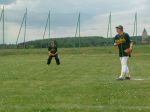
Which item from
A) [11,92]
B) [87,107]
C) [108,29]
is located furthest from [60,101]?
[108,29]

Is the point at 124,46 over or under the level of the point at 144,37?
under

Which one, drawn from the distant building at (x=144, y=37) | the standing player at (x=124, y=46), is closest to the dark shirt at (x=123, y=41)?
the standing player at (x=124, y=46)

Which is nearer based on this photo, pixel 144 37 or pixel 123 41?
pixel 123 41

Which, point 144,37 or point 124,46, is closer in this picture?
point 124,46

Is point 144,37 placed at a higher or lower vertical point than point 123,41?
higher

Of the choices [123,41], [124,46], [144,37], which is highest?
[144,37]

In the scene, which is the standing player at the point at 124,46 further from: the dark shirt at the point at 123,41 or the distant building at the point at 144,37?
the distant building at the point at 144,37

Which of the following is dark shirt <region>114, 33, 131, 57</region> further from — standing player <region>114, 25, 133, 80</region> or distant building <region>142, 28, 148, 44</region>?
distant building <region>142, 28, 148, 44</region>

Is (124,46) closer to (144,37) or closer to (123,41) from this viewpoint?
(123,41)

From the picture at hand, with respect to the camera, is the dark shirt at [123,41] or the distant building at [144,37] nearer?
the dark shirt at [123,41]

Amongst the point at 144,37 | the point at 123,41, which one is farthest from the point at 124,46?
the point at 144,37

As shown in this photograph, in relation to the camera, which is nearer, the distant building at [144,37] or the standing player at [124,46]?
the standing player at [124,46]

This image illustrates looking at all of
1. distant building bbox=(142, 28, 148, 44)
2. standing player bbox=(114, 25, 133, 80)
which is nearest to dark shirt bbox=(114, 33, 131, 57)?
standing player bbox=(114, 25, 133, 80)

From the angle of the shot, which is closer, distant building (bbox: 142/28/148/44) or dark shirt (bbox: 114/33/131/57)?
dark shirt (bbox: 114/33/131/57)
